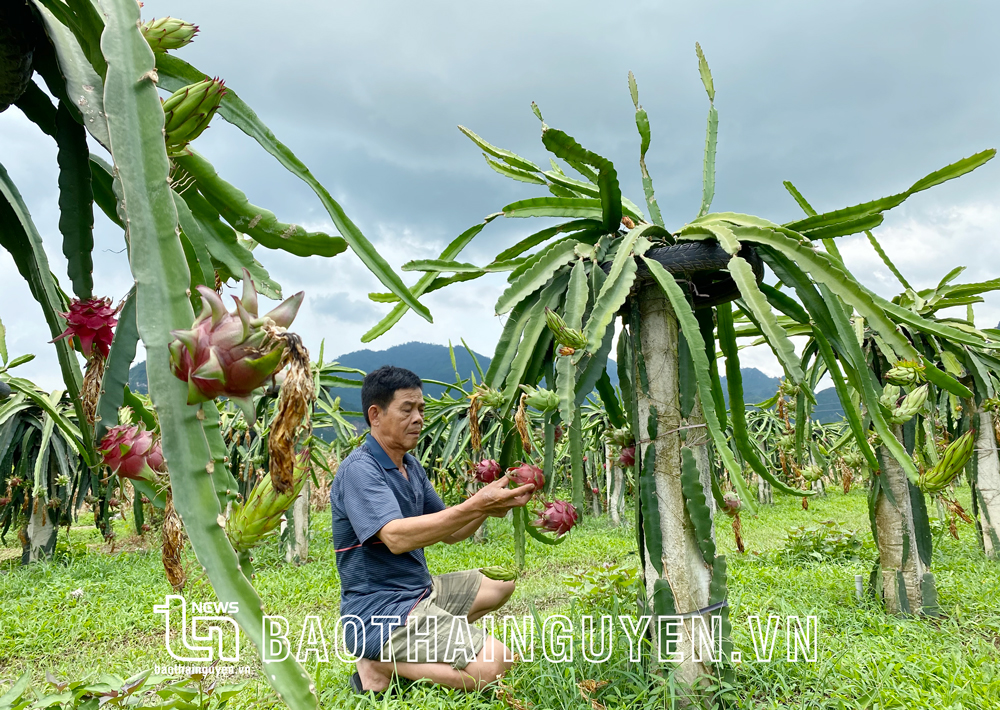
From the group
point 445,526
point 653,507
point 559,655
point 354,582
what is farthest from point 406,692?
point 653,507

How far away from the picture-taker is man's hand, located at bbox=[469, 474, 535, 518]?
5.19ft

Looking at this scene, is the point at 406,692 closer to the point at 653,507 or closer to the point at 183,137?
the point at 653,507

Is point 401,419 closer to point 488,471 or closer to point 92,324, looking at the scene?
point 488,471

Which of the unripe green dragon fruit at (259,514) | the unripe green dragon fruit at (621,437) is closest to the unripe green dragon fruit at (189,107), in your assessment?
the unripe green dragon fruit at (259,514)

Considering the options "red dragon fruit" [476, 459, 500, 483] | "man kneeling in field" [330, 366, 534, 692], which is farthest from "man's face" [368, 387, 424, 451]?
"red dragon fruit" [476, 459, 500, 483]

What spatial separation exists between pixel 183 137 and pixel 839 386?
5.71 ft

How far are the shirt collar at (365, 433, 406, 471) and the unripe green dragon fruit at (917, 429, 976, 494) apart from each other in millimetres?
1596

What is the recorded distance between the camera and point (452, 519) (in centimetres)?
181

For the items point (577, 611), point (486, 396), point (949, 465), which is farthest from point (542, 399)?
point (577, 611)

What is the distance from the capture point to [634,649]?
2123 millimetres

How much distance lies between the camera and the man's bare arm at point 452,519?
1.61 meters

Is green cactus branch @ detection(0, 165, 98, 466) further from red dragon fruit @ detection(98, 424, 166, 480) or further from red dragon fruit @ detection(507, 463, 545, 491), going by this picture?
red dragon fruit @ detection(507, 463, 545, 491)

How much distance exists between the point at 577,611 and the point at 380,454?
1.29 metres

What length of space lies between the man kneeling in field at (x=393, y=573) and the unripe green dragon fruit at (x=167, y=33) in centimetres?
140
